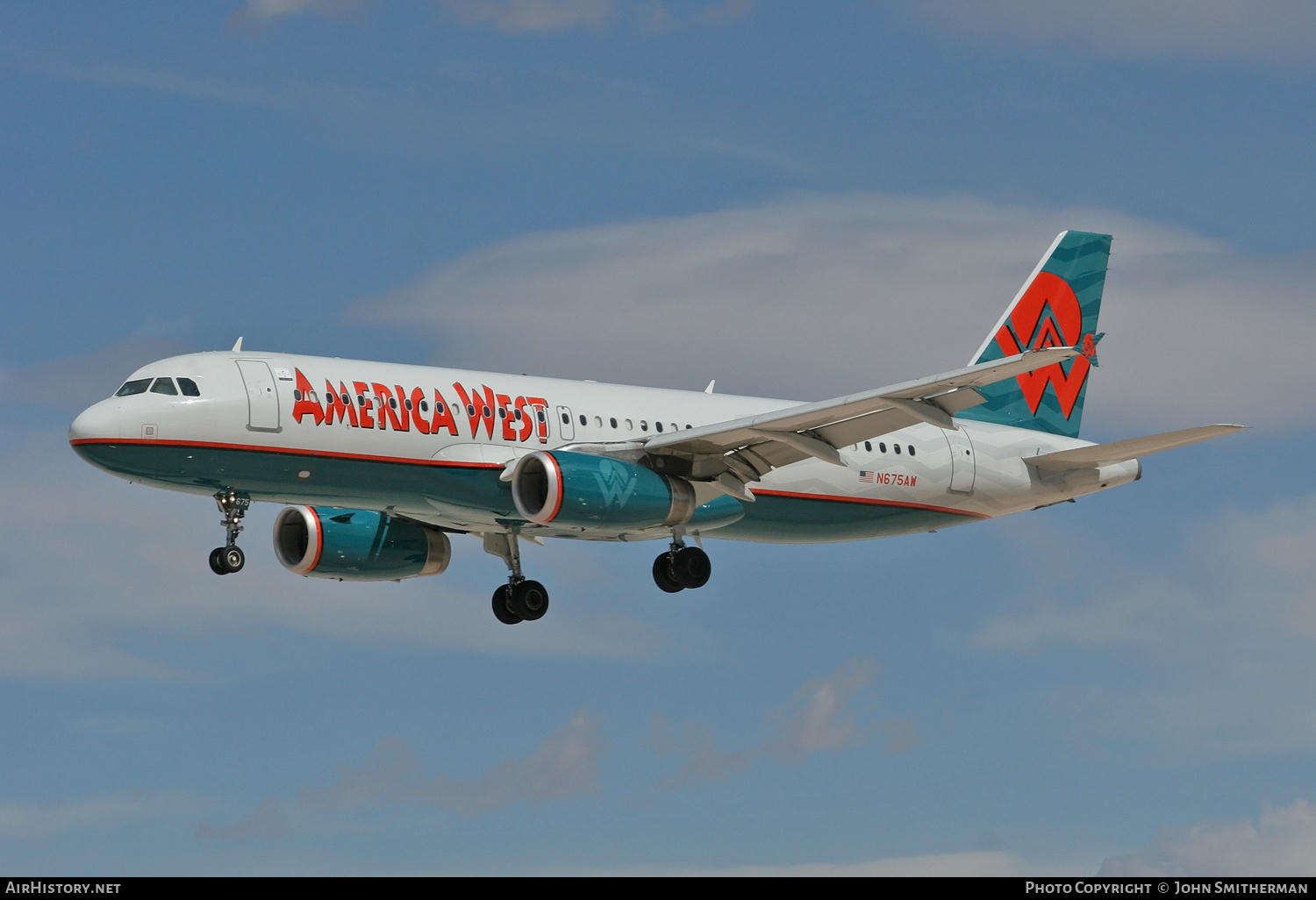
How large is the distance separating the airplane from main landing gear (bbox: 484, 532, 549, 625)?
Result: 0.17 feet

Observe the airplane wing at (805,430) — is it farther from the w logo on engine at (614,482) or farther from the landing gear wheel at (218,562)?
the landing gear wheel at (218,562)

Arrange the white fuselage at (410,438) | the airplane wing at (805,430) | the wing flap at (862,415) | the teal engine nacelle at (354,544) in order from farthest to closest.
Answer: the teal engine nacelle at (354,544) → the white fuselage at (410,438) → the airplane wing at (805,430) → the wing flap at (862,415)

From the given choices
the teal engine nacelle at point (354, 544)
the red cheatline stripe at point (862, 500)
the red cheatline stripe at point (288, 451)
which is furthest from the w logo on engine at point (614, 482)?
the teal engine nacelle at point (354, 544)

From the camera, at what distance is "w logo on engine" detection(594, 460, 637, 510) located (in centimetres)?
4425

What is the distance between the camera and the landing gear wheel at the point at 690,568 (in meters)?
47.7

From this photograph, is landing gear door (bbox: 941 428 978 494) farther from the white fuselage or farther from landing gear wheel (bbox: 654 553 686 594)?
landing gear wheel (bbox: 654 553 686 594)

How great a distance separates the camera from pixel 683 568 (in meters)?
47.7

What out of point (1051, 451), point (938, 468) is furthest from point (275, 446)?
point (1051, 451)

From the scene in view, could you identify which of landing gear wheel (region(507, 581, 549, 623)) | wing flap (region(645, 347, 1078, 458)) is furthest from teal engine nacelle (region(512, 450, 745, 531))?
landing gear wheel (region(507, 581, 549, 623))

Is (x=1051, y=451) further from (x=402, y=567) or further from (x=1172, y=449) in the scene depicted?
(x=402, y=567)

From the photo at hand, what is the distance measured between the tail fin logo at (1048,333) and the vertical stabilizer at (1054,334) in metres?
Result: 0.02

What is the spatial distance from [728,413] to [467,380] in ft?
24.1

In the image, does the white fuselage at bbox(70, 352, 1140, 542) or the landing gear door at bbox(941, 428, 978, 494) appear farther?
the landing gear door at bbox(941, 428, 978, 494)

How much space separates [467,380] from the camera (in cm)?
4559
